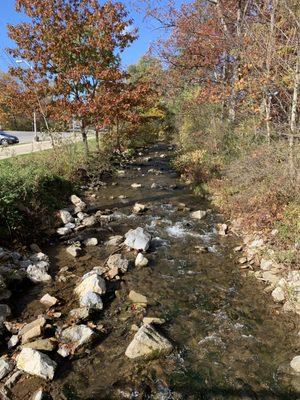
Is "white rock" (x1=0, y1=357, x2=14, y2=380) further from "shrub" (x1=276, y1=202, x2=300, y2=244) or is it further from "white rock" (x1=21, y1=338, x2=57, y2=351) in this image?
"shrub" (x1=276, y1=202, x2=300, y2=244)

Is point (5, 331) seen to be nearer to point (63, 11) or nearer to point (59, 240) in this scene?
point (59, 240)

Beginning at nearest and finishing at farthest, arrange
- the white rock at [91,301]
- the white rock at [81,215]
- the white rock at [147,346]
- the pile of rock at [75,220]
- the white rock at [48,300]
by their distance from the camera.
Answer: the white rock at [147,346] → the white rock at [91,301] → the white rock at [48,300] → the pile of rock at [75,220] → the white rock at [81,215]

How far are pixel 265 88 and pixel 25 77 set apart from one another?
414 inches

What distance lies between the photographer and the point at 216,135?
Answer: 1524 cm

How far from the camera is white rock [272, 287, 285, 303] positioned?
6270 millimetres

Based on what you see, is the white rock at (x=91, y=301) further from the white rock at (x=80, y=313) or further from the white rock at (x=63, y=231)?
the white rock at (x=63, y=231)

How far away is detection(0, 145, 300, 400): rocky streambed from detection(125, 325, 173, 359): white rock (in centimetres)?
1

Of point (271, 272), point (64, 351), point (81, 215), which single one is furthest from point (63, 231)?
point (271, 272)

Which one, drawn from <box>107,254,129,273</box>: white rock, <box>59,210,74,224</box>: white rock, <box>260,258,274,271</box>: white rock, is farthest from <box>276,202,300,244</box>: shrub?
<box>59,210,74,224</box>: white rock

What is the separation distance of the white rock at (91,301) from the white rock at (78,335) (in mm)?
585

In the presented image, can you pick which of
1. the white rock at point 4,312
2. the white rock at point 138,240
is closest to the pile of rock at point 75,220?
the white rock at point 138,240

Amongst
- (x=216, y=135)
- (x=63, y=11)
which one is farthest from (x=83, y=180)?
(x=63, y=11)

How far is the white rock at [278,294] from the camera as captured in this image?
627cm

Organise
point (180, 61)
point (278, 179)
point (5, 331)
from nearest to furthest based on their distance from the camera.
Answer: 1. point (5, 331)
2. point (278, 179)
3. point (180, 61)
